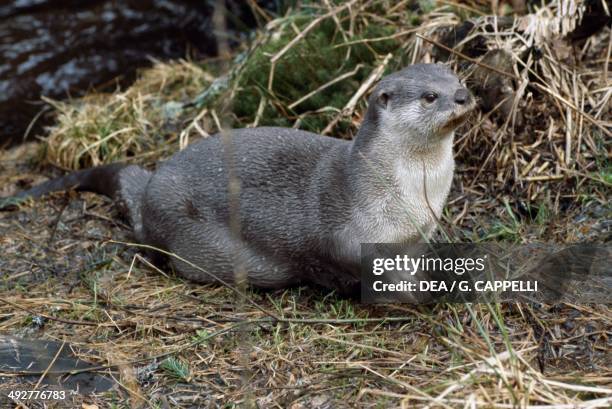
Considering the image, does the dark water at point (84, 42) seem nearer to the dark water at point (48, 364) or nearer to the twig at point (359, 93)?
the twig at point (359, 93)

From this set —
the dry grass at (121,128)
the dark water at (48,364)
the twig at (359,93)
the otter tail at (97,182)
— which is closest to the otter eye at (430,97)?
the twig at (359,93)

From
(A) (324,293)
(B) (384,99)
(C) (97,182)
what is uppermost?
(B) (384,99)

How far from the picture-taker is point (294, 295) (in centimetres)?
422

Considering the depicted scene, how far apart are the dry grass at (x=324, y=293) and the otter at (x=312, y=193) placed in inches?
7.0

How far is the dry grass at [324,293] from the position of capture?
10.7 feet

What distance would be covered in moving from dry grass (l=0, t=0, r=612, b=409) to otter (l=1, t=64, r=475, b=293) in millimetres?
179

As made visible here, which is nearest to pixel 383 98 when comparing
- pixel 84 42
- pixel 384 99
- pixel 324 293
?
pixel 384 99

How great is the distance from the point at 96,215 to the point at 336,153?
5.97 ft

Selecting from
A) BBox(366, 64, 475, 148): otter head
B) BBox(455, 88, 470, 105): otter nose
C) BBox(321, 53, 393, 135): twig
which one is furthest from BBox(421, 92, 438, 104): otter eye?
BBox(321, 53, 393, 135): twig

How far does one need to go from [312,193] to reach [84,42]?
16.4ft

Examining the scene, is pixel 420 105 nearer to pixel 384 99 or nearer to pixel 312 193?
pixel 384 99

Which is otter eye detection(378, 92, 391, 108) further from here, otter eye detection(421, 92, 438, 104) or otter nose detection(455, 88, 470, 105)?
otter nose detection(455, 88, 470, 105)

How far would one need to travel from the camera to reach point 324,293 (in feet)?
13.8

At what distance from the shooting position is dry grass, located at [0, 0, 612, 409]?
128 inches
